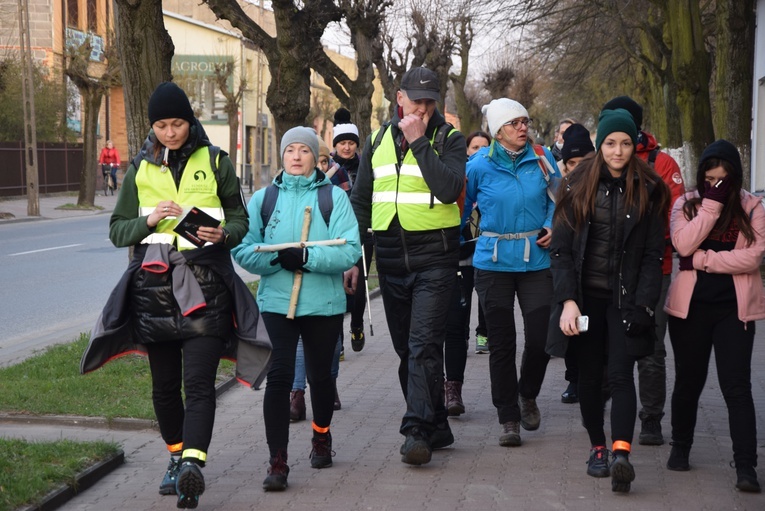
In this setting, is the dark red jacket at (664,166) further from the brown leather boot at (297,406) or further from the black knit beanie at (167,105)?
the black knit beanie at (167,105)

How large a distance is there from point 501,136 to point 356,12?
60.3 feet

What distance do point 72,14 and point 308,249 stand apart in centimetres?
4636

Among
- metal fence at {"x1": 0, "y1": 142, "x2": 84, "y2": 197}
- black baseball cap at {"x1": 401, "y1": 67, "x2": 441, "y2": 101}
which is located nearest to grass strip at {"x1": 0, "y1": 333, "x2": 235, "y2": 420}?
black baseball cap at {"x1": 401, "y1": 67, "x2": 441, "y2": 101}

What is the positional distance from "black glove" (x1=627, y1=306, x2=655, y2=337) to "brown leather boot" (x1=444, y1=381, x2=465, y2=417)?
7.04 feet

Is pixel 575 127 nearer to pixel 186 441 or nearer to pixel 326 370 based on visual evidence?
pixel 326 370

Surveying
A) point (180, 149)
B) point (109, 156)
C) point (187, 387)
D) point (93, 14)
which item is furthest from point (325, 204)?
point (93, 14)

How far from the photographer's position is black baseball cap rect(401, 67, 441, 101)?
631cm

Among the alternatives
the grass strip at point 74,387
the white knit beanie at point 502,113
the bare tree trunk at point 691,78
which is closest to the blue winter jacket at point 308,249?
the white knit beanie at point 502,113

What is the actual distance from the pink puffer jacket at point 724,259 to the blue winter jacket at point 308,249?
1.68m

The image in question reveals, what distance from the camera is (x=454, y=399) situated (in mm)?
7652

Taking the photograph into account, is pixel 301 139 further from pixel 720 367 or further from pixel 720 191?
pixel 720 367

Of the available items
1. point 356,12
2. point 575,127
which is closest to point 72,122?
point 356,12

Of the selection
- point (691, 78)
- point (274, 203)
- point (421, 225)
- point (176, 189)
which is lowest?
point (421, 225)

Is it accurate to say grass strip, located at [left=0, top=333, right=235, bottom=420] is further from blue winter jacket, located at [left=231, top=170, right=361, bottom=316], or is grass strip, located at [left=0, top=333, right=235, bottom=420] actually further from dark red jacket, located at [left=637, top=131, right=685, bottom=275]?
dark red jacket, located at [left=637, top=131, right=685, bottom=275]
